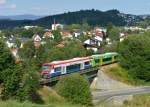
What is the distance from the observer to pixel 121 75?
194ft

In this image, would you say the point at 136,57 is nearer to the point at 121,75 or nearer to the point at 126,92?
the point at 121,75

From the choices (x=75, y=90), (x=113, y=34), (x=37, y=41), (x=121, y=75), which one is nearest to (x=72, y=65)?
(x=121, y=75)

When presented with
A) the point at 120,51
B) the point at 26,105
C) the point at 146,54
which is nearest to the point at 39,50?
the point at 120,51

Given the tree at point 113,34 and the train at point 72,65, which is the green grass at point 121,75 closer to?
the train at point 72,65

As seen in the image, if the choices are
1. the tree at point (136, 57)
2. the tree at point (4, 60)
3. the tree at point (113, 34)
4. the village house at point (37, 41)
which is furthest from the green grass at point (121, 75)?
the tree at point (113, 34)

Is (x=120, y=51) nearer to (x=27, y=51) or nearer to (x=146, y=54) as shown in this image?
(x=146, y=54)

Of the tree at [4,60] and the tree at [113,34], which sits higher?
the tree at [4,60]

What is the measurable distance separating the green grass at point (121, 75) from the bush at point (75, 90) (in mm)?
25924

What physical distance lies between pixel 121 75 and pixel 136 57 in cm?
299

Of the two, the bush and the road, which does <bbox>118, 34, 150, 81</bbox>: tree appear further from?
the bush

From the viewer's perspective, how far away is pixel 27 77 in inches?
1224

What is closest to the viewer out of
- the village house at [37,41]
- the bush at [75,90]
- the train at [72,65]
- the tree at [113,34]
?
the bush at [75,90]

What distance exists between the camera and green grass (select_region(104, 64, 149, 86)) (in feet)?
190

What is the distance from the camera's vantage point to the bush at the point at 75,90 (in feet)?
98.5
